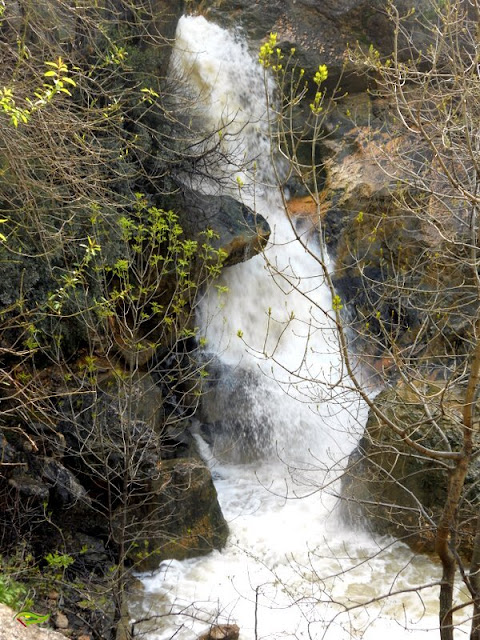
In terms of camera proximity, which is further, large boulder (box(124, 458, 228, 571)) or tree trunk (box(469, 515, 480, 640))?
large boulder (box(124, 458, 228, 571))

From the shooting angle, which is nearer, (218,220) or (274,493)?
(274,493)

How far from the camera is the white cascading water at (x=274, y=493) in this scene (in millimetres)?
Answer: 5602

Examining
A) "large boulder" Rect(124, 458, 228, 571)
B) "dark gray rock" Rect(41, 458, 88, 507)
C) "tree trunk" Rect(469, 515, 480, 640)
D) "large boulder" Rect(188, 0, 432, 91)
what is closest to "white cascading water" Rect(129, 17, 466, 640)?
"large boulder" Rect(124, 458, 228, 571)

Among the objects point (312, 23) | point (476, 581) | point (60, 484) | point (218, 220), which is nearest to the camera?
point (476, 581)

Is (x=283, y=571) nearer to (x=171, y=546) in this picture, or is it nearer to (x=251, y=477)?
(x=171, y=546)

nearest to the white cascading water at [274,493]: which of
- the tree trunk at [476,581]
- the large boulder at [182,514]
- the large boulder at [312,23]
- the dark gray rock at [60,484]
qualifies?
the large boulder at [182,514]

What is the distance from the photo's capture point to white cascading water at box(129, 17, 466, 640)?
5602mm

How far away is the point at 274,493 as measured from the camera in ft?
13.2

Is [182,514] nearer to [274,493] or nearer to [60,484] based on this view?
[60,484]

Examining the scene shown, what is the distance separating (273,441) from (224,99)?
5341 millimetres

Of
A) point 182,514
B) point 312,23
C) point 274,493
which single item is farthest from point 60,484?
point 312,23

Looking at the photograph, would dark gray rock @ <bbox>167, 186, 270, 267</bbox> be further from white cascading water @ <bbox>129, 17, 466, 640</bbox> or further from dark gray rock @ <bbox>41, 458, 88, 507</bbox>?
dark gray rock @ <bbox>41, 458, 88, 507</bbox>

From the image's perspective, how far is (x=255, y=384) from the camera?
8547mm

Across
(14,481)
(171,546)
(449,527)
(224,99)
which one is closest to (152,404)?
(171,546)
